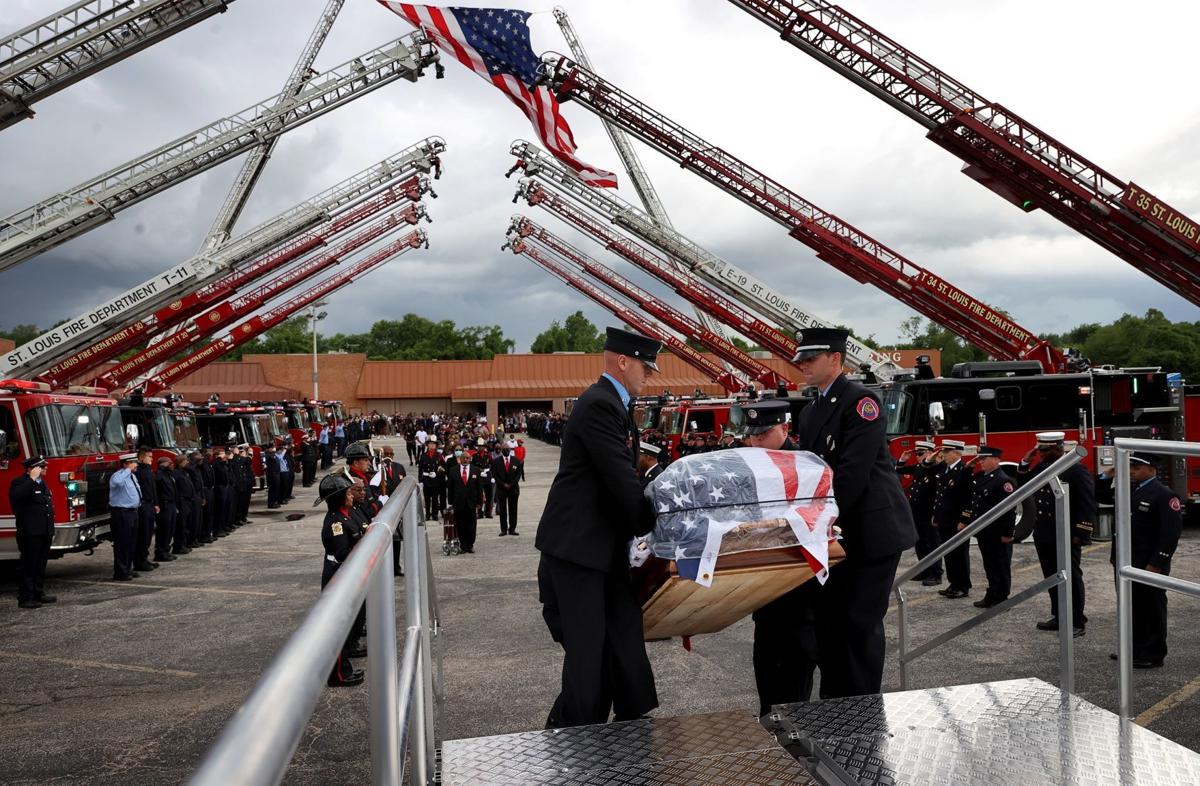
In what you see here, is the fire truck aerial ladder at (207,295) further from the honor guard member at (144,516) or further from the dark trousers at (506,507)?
the dark trousers at (506,507)

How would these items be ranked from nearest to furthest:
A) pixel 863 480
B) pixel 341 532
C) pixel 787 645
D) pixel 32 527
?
pixel 863 480
pixel 787 645
pixel 341 532
pixel 32 527

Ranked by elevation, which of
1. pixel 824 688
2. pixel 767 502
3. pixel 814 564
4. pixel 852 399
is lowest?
pixel 824 688

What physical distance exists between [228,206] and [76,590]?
18387 millimetres

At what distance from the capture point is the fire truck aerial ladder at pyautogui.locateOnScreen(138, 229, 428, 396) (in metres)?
27.4

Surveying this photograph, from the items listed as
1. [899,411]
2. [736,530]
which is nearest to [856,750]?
[736,530]

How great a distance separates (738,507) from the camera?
3.20 meters

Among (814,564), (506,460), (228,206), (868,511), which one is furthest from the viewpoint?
(228,206)

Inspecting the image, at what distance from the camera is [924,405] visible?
14.2m

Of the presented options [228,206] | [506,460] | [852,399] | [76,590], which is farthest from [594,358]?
[852,399]

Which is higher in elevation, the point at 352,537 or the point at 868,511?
the point at 868,511

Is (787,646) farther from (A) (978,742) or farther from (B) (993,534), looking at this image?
(B) (993,534)

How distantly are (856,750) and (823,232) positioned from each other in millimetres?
17663

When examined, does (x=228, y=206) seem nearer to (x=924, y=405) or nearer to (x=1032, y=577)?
(x=924, y=405)

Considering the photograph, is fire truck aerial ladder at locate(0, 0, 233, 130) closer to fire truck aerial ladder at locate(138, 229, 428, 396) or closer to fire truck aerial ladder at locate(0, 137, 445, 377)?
fire truck aerial ladder at locate(0, 137, 445, 377)
